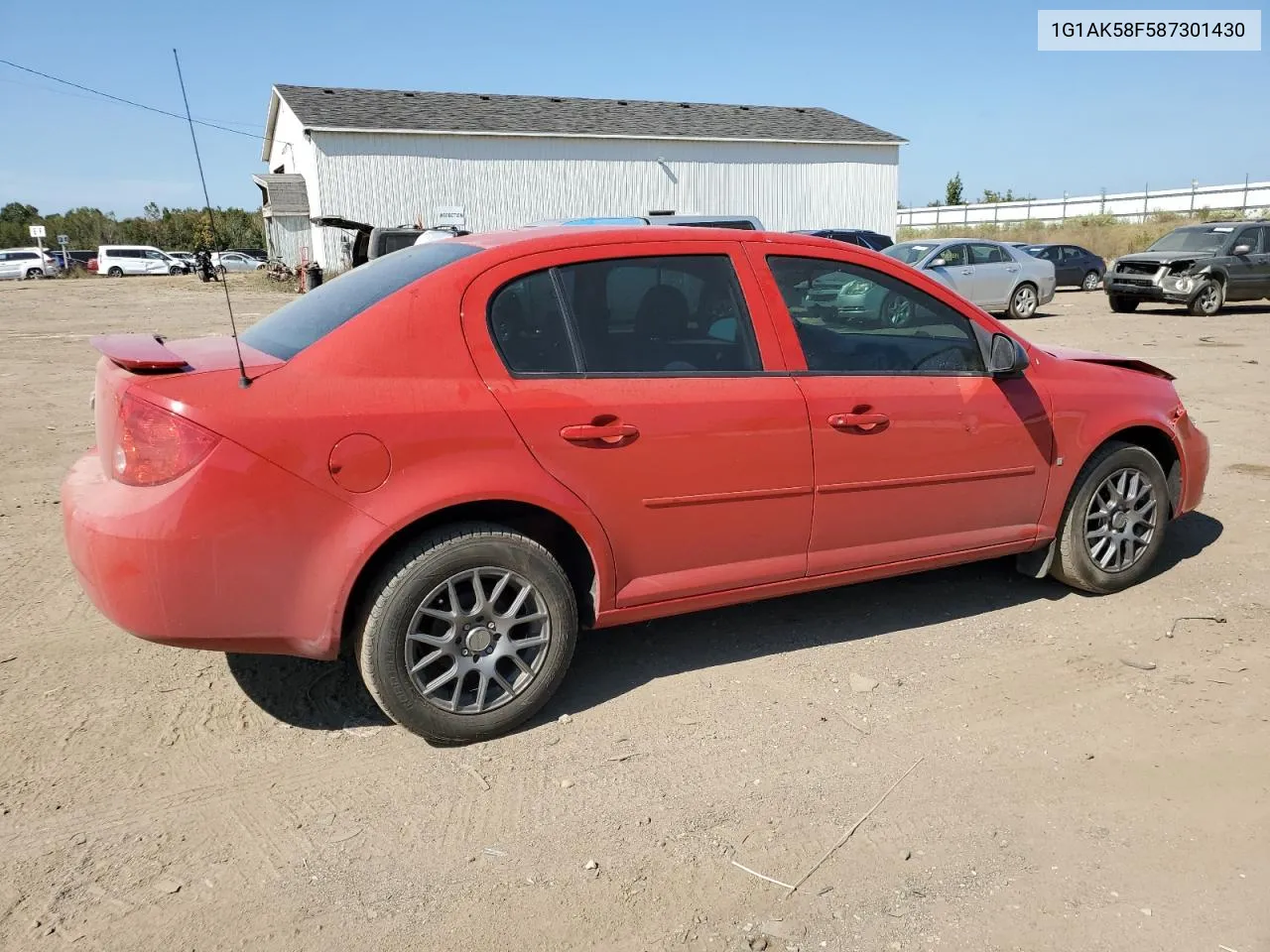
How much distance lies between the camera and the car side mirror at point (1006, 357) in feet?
13.1

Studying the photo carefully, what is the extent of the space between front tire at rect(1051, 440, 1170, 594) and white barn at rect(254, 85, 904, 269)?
29739 millimetres

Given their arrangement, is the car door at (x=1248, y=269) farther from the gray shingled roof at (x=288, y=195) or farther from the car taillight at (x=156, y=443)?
the gray shingled roof at (x=288, y=195)

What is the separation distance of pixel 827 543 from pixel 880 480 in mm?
325

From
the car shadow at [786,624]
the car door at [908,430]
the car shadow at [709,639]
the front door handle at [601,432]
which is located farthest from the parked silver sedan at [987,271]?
the front door handle at [601,432]

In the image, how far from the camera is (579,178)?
119 feet

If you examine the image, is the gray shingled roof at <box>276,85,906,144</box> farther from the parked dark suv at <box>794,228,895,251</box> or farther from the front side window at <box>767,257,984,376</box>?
the front side window at <box>767,257,984,376</box>

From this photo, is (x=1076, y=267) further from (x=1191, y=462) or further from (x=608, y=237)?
(x=608, y=237)

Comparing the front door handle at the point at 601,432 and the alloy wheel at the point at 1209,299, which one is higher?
the front door handle at the point at 601,432

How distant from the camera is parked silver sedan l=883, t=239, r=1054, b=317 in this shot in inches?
701

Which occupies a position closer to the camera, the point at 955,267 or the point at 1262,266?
the point at 955,267

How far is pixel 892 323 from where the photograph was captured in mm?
4164

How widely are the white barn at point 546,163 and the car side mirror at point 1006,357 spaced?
29.8 metres

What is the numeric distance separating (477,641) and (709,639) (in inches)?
49.9

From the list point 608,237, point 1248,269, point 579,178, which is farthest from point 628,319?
point 579,178
